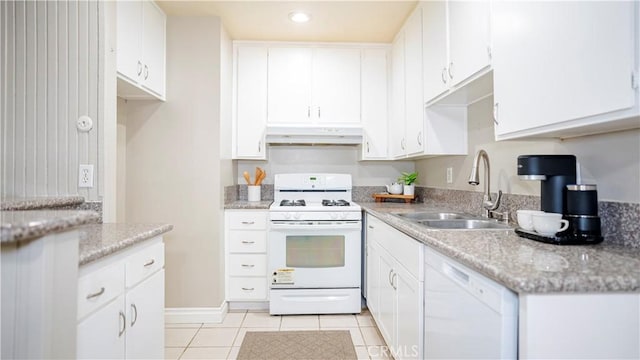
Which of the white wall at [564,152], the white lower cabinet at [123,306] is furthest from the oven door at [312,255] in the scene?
the white lower cabinet at [123,306]

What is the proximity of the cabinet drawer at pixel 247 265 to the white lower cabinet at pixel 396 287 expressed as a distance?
881 millimetres

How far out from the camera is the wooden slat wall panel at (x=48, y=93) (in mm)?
1663

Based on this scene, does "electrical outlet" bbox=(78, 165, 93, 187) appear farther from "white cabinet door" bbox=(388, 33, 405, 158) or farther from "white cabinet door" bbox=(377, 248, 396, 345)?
"white cabinet door" bbox=(388, 33, 405, 158)

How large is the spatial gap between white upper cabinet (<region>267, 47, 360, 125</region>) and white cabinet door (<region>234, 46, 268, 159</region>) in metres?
0.06

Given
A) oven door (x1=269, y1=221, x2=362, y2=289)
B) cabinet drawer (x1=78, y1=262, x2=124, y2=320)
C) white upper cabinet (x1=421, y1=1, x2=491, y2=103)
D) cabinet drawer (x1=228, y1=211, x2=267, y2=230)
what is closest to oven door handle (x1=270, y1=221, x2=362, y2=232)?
oven door (x1=269, y1=221, x2=362, y2=289)

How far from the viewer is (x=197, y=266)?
2.70 metres

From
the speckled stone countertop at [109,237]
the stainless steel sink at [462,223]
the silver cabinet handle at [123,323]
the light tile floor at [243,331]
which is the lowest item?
the light tile floor at [243,331]

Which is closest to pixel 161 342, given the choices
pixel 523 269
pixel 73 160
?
pixel 73 160

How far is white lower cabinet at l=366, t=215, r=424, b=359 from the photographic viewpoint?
1.57 metres

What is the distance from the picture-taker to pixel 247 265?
2.86 metres

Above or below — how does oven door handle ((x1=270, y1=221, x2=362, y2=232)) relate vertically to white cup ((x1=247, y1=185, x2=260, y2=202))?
below

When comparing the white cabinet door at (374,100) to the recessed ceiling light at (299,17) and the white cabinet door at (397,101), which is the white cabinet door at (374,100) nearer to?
the white cabinet door at (397,101)

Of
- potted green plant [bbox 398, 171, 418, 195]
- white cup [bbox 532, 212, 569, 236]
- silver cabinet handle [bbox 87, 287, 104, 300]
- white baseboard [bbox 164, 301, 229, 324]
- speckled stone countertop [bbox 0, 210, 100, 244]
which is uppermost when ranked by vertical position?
potted green plant [bbox 398, 171, 418, 195]

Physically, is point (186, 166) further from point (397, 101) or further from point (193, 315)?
point (397, 101)
